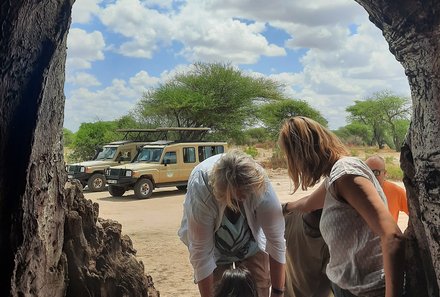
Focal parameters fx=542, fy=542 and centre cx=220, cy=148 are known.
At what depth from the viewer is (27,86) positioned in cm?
190

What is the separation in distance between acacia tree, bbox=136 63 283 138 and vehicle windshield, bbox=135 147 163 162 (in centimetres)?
1198

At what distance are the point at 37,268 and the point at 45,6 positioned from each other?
101 centimetres

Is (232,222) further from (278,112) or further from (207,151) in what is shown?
(278,112)

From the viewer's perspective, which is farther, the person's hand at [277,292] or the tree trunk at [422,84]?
the person's hand at [277,292]

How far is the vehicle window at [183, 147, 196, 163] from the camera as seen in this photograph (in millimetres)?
15828

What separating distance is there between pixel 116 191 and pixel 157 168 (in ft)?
4.54

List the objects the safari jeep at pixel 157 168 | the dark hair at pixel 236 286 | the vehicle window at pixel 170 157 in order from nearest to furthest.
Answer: the dark hair at pixel 236 286 < the safari jeep at pixel 157 168 < the vehicle window at pixel 170 157

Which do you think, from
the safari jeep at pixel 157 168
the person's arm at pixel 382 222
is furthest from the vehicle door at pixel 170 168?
the person's arm at pixel 382 222

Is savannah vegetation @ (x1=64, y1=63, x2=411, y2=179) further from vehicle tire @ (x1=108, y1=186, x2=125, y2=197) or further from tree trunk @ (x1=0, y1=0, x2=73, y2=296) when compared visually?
tree trunk @ (x1=0, y1=0, x2=73, y2=296)

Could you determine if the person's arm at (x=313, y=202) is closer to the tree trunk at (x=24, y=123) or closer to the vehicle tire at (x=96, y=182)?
the tree trunk at (x=24, y=123)

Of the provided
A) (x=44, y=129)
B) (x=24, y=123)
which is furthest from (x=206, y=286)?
(x=24, y=123)

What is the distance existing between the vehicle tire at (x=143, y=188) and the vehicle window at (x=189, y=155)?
4.32 ft

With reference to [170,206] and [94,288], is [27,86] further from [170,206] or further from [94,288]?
[170,206]

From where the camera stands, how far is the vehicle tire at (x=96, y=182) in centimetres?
1652
